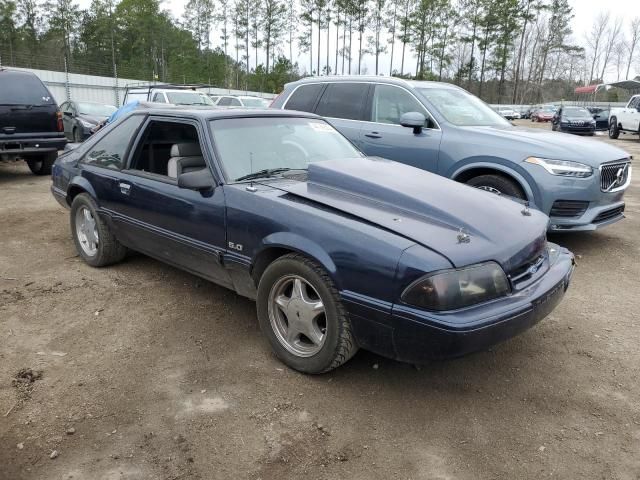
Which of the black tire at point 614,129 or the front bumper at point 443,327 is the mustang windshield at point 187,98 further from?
the black tire at point 614,129

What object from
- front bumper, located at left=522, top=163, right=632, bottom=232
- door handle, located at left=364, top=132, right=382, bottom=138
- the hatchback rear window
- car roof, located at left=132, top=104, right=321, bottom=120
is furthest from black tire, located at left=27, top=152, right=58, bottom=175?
front bumper, located at left=522, top=163, right=632, bottom=232

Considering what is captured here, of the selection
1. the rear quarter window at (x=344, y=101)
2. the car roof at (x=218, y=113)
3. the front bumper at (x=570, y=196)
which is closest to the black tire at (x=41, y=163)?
the rear quarter window at (x=344, y=101)

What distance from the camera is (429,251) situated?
2.53m

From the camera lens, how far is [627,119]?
2320cm

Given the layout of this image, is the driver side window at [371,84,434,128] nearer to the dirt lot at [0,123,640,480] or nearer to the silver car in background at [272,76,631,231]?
the silver car in background at [272,76,631,231]

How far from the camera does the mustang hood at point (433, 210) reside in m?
2.69

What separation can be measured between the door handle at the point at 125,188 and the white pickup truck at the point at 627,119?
80.1ft

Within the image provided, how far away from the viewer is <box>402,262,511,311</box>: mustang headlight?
245cm

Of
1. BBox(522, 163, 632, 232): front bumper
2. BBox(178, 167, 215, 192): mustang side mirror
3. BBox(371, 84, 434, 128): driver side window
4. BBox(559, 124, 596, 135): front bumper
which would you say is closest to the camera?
BBox(178, 167, 215, 192): mustang side mirror

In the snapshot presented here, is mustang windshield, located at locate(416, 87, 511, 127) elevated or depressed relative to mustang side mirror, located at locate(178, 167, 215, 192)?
elevated

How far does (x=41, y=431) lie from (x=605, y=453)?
2.74 meters

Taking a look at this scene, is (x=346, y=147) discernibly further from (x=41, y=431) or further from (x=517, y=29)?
(x=517, y=29)

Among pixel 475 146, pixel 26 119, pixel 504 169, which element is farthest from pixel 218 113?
pixel 26 119

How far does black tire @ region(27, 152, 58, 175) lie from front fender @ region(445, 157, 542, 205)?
8.10 meters
